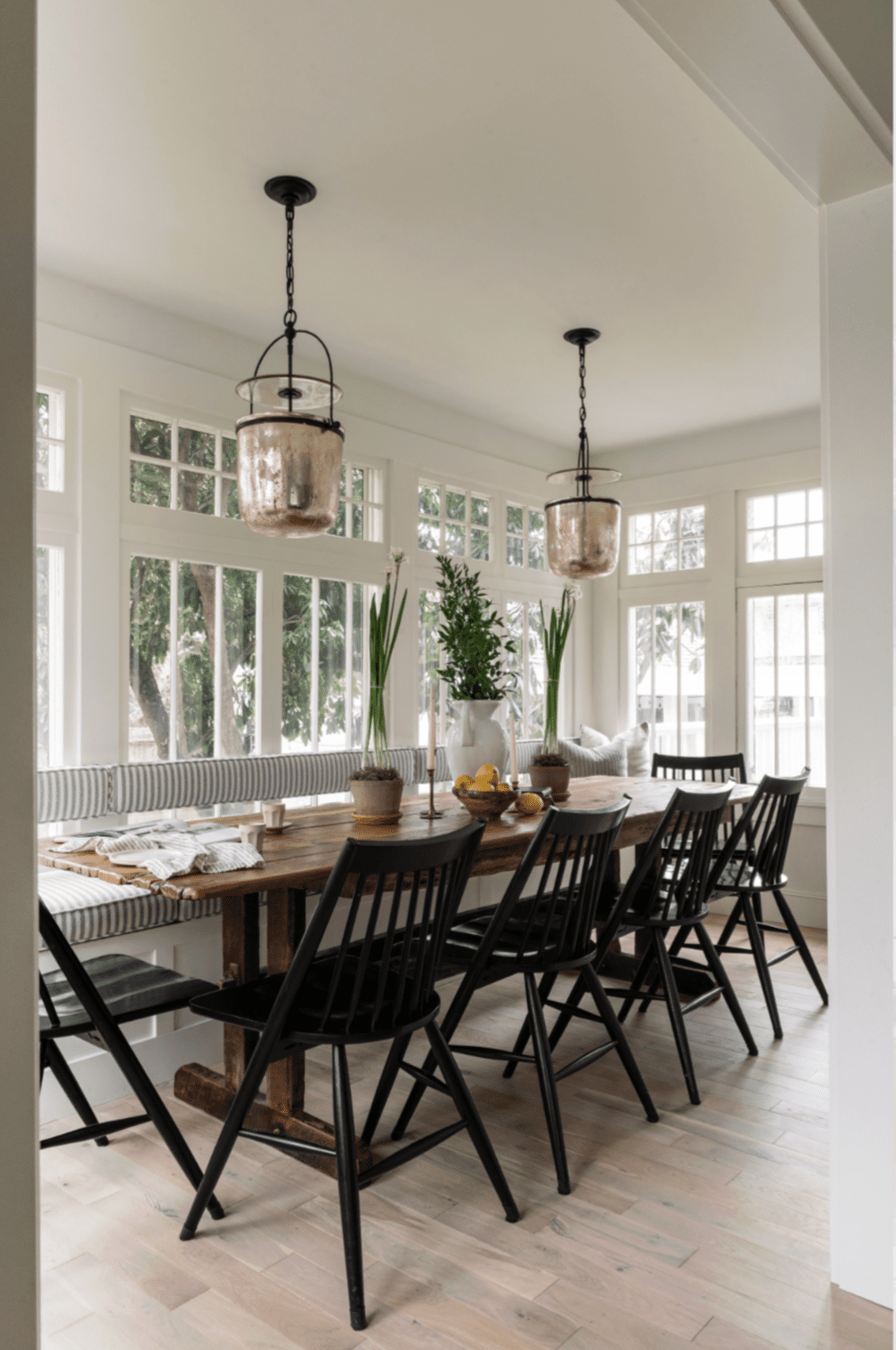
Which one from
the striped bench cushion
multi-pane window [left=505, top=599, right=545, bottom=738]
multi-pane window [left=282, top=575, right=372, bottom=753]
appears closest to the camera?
the striped bench cushion

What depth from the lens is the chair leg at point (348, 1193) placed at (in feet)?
5.47

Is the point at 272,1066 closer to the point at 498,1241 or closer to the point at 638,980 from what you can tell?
the point at 498,1241

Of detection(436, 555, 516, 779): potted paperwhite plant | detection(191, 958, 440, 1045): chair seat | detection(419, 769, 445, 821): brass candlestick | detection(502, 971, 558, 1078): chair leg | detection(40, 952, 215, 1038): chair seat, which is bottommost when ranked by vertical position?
detection(502, 971, 558, 1078): chair leg

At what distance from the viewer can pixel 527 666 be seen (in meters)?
5.72

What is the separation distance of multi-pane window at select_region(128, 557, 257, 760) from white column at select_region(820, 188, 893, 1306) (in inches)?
109

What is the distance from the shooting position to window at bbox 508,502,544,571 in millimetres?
5652

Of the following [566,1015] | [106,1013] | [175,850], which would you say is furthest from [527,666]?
[106,1013]

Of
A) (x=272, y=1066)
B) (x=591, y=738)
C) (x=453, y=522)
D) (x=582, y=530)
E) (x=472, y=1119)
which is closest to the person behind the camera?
(x=472, y=1119)

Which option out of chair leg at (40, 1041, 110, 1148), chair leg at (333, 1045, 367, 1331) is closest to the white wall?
chair leg at (333, 1045, 367, 1331)

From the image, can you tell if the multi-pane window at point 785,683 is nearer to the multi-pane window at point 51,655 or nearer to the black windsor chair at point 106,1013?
the multi-pane window at point 51,655

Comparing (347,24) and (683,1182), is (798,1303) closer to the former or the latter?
(683,1182)

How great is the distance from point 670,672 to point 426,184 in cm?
367

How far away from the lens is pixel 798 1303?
1729 mm

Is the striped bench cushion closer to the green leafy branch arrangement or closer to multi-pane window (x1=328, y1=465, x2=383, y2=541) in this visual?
the green leafy branch arrangement
